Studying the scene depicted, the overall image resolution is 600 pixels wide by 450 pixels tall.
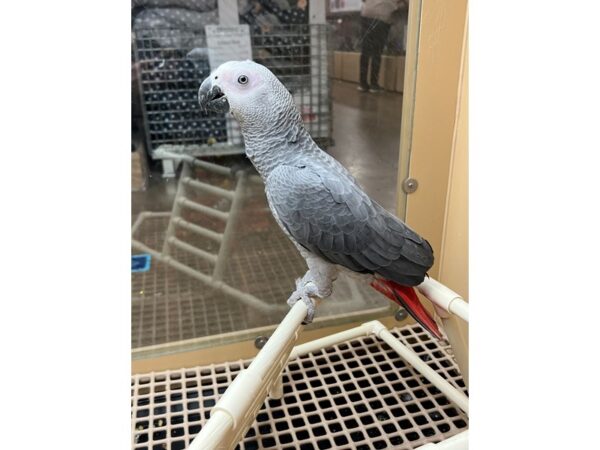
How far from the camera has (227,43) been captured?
3.29 ft

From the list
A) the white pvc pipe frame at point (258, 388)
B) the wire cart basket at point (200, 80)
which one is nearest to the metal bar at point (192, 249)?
the wire cart basket at point (200, 80)

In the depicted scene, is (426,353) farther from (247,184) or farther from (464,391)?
(247,184)

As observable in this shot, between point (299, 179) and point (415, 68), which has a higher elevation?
point (415, 68)

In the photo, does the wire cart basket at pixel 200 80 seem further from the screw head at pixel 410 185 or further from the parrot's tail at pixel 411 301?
the parrot's tail at pixel 411 301

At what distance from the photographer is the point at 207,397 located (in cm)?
101

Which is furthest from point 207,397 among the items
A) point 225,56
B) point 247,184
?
point 225,56

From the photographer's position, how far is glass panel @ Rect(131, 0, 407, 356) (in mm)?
954

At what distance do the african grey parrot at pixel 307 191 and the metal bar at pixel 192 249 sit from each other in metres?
0.66

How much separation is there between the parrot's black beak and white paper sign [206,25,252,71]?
1.26ft

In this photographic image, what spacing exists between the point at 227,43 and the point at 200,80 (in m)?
0.12

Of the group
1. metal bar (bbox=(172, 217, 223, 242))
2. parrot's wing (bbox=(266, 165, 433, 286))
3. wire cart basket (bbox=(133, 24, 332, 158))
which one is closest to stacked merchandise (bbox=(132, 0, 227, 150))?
wire cart basket (bbox=(133, 24, 332, 158))

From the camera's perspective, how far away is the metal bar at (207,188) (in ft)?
3.99
